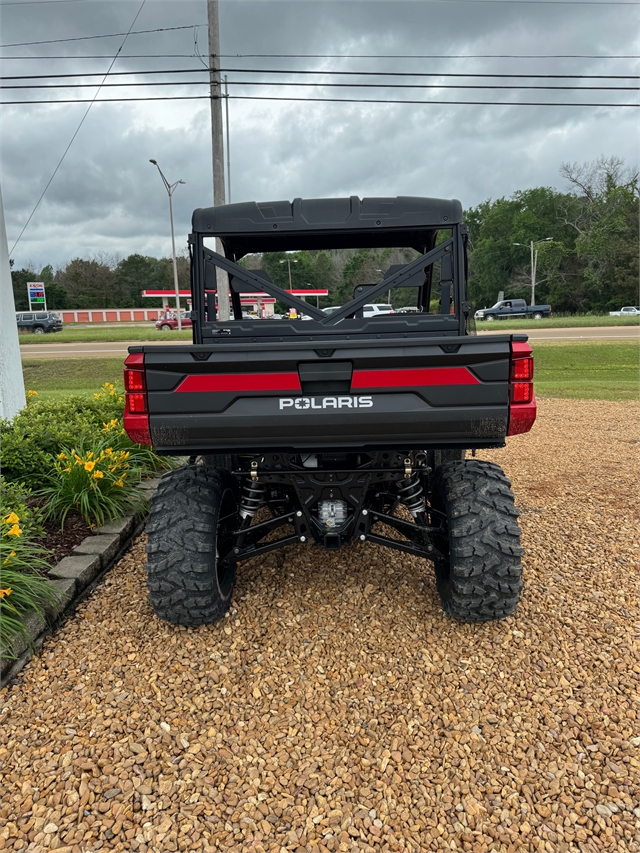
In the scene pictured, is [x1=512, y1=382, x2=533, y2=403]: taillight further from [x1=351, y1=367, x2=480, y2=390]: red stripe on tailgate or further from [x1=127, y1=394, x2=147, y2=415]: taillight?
[x1=127, y1=394, x2=147, y2=415]: taillight

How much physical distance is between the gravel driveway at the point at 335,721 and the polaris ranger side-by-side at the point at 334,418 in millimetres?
280

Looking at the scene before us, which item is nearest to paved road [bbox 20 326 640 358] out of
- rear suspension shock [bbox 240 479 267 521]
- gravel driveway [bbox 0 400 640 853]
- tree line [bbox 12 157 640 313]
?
gravel driveway [bbox 0 400 640 853]

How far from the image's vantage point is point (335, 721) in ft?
7.14

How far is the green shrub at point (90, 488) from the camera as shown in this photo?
370 centimetres

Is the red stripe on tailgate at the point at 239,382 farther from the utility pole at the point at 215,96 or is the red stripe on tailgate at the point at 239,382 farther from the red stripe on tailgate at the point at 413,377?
the utility pole at the point at 215,96

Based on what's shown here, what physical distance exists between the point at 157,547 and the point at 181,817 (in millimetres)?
1098

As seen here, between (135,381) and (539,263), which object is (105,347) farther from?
(539,263)

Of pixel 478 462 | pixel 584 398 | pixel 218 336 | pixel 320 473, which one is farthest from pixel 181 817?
pixel 584 398

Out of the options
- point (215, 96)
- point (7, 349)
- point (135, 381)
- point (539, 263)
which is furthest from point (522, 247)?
point (135, 381)

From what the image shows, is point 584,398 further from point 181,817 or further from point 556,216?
point 556,216

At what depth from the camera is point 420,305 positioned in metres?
3.70

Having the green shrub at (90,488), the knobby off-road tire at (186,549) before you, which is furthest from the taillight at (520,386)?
the green shrub at (90,488)

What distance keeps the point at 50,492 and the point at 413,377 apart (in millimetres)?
2808

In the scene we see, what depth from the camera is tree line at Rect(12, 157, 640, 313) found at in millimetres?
45000
